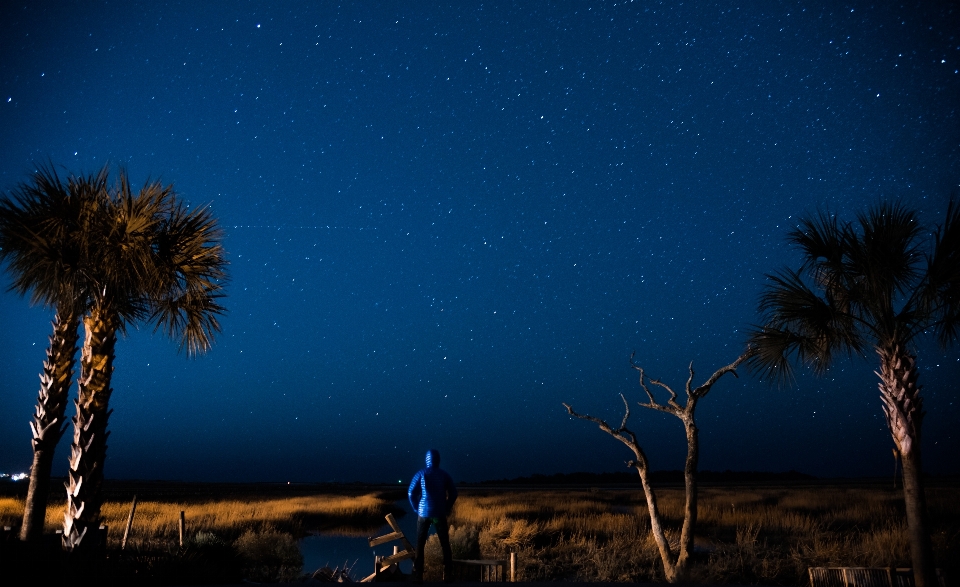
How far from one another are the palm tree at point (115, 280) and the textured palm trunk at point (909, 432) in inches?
481

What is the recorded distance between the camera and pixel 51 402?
10953 mm

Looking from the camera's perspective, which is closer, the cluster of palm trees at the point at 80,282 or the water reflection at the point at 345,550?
the cluster of palm trees at the point at 80,282

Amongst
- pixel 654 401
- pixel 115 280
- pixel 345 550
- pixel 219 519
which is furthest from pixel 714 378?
pixel 219 519

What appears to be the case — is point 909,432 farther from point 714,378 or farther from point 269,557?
point 269,557

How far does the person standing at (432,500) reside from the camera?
8.68m

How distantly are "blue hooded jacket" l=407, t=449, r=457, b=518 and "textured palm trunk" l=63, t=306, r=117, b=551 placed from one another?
213 inches

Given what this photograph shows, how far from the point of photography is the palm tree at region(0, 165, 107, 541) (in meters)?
10.7

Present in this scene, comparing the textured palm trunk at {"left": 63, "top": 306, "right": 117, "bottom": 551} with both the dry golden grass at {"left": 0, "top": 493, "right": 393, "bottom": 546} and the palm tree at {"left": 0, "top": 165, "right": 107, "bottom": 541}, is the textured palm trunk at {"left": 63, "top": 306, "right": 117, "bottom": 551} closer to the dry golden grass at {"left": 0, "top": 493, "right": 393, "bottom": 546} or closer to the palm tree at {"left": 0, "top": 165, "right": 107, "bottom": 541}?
the palm tree at {"left": 0, "top": 165, "right": 107, "bottom": 541}

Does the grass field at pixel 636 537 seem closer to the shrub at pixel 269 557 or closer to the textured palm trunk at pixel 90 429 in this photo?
the shrub at pixel 269 557

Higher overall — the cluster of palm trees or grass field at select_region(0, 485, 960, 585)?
the cluster of palm trees

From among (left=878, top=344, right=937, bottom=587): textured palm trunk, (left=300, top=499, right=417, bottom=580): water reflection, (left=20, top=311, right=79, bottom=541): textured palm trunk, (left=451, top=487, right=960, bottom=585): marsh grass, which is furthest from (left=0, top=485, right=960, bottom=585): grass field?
(left=20, top=311, right=79, bottom=541): textured palm trunk

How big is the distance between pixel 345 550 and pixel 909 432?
2086cm

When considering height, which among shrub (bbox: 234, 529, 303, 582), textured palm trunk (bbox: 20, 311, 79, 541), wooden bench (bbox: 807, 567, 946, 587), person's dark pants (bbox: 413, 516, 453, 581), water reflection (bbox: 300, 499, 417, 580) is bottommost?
water reflection (bbox: 300, 499, 417, 580)

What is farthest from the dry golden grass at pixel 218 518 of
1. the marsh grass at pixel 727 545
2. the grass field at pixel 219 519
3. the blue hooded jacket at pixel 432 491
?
the blue hooded jacket at pixel 432 491
